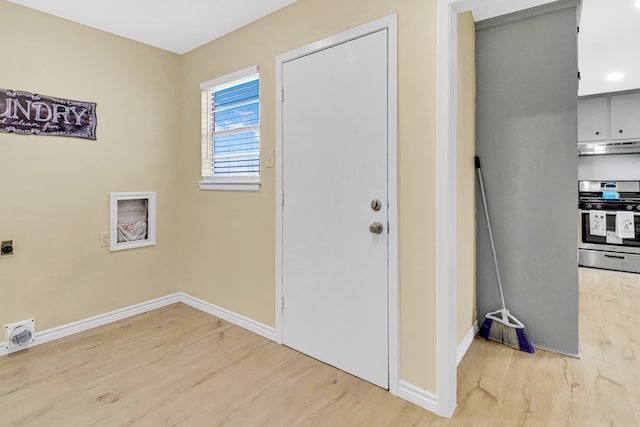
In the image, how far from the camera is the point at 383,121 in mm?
1863

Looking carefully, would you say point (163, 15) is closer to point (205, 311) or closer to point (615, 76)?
point (205, 311)

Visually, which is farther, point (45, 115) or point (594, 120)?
point (594, 120)

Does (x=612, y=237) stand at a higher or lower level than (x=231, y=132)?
lower

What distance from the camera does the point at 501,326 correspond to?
2453mm

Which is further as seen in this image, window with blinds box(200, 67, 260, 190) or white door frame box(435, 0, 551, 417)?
window with blinds box(200, 67, 260, 190)

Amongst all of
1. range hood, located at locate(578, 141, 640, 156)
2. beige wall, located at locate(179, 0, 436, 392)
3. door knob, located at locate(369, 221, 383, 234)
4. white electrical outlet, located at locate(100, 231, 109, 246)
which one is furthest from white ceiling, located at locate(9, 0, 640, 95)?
range hood, located at locate(578, 141, 640, 156)

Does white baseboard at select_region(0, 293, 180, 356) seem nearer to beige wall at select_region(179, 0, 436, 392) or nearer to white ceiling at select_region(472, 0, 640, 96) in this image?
beige wall at select_region(179, 0, 436, 392)

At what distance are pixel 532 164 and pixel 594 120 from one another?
334 cm

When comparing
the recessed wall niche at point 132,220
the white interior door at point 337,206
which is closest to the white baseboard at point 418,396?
the white interior door at point 337,206

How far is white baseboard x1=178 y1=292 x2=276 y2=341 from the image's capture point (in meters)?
2.55

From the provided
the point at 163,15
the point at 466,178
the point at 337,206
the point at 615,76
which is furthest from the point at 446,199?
the point at 615,76

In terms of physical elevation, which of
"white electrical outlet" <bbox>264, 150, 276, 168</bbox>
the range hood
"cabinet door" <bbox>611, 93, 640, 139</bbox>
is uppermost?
"cabinet door" <bbox>611, 93, 640, 139</bbox>

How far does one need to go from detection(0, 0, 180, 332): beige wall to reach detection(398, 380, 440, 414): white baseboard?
237 cm

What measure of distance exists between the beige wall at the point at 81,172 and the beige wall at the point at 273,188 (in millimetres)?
254
